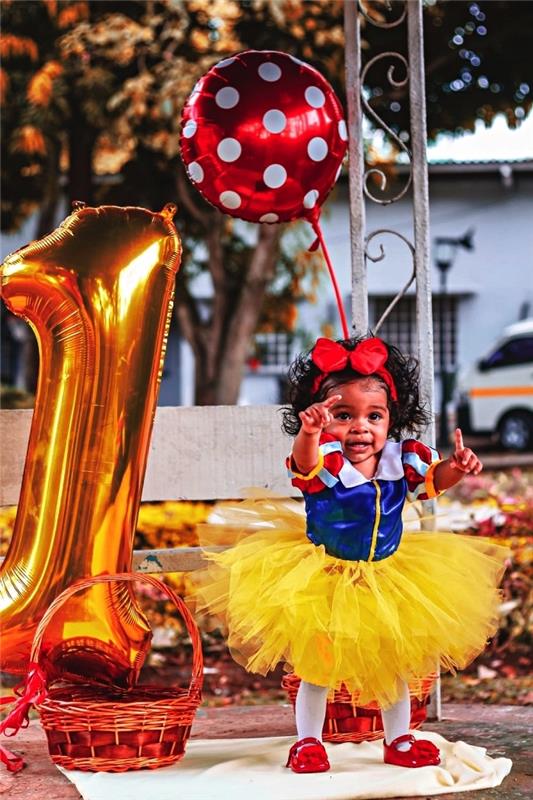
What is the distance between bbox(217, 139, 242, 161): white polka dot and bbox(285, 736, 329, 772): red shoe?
5.67 ft

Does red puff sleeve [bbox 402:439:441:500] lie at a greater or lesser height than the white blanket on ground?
greater

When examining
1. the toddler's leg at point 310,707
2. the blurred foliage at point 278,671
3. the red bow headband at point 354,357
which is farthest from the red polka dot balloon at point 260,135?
the blurred foliage at point 278,671

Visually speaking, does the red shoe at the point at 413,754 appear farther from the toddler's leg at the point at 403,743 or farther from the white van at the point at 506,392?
the white van at the point at 506,392

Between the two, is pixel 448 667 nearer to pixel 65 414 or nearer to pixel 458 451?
pixel 458 451

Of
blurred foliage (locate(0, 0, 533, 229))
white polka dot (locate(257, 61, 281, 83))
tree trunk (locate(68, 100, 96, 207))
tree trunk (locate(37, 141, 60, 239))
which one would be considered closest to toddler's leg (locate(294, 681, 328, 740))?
white polka dot (locate(257, 61, 281, 83))

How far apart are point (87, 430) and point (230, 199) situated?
0.85 m

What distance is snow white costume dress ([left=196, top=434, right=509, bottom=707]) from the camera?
292 cm

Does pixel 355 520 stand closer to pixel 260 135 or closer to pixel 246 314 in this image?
pixel 260 135

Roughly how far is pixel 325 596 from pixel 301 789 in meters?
0.50

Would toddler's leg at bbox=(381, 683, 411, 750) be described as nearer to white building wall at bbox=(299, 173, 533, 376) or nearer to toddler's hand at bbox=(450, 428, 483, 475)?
toddler's hand at bbox=(450, 428, 483, 475)

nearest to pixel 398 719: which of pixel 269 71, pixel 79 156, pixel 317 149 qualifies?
pixel 317 149

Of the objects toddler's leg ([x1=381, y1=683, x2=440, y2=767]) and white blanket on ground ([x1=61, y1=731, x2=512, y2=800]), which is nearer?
white blanket on ground ([x1=61, y1=731, x2=512, y2=800])

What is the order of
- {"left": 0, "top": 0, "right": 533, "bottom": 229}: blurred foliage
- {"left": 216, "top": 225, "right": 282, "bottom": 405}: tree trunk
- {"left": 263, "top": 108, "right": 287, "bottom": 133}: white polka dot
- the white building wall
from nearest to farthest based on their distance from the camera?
{"left": 263, "top": 108, "right": 287, "bottom": 133}: white polka dot
{"left": 0, "top": 0, "right": 533, "bottom": 229}: blurred foliage
{"left": 216, "top": 225, "right": 282, "bottom": 405}: tree trunk
the white building wall

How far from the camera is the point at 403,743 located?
3.17 metres
